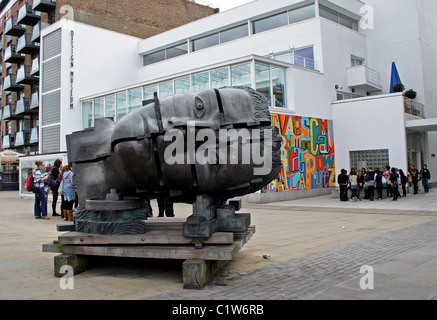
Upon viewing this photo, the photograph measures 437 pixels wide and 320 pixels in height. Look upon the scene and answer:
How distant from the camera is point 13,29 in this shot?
41188mm

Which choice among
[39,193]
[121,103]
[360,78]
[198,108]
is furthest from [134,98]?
[198,108]

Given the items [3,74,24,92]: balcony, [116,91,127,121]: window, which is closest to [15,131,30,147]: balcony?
[3,74,24,92]: balcony

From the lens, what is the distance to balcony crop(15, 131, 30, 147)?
3792cm

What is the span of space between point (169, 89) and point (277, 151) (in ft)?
57.3

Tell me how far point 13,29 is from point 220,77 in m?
32.7

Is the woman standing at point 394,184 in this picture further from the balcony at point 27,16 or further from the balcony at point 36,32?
the balcony at point 27,16

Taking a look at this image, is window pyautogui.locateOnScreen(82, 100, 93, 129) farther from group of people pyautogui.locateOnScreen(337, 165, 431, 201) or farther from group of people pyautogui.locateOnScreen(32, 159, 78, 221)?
group of people pyautogui.locateOnScreen(337, 165, 431, 201)

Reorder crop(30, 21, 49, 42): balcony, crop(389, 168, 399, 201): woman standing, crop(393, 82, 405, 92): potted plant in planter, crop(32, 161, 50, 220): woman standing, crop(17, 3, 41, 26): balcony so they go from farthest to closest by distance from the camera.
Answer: crop(17, 3, 41, 26): balcony → crop(30, 21, 49, 42): balcony → crop(393, 82, 405, 92): potted plant in planter → crop(389, 168, 399, 201): woman standing → crop(32, 161, 50, 220): woman standing

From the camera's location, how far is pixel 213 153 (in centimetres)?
438

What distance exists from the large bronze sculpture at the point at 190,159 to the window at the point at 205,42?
2356cm

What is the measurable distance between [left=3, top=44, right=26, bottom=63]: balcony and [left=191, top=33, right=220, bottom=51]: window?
889 inches

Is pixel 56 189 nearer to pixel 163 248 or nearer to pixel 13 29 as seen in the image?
pixel 163 248
